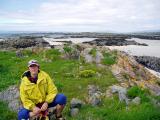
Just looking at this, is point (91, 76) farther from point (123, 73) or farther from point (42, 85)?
point (42, 85)

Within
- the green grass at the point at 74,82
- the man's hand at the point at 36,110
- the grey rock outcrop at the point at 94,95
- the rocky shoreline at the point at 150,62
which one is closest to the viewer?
the man's hand at the point at 36,110

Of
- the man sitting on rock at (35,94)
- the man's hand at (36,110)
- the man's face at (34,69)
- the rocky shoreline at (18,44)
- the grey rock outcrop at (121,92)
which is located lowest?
the rocky shoreline at (18,44)

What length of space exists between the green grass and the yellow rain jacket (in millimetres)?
1606

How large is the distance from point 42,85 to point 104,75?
8.80m

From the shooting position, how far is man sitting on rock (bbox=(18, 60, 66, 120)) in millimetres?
13750

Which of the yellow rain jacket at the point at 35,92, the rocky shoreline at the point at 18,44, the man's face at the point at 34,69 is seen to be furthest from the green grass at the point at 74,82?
the rocky shoreline at the point at 18,44

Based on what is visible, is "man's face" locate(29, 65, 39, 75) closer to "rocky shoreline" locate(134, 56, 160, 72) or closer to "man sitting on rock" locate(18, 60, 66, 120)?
"man sitting on rock" locate(18, 60, 66, 120)

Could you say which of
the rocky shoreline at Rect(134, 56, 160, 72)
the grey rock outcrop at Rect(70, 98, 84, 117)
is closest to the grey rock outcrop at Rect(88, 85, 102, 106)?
the grey rock outcrop at Rect(70, 98, 84, 117)

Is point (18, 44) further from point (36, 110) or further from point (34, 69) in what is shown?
point (36, 110)

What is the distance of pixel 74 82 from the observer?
20.6 metres

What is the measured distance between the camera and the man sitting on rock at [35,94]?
45.1 feet

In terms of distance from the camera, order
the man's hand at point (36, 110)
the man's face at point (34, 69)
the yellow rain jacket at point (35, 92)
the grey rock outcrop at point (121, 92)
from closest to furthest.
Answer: the man's hand at point (36, 110) < the man's face at point (34, 69) < the yellow rain jacket at point (35, 92) < the grey rock outcrop at point (121, 92)

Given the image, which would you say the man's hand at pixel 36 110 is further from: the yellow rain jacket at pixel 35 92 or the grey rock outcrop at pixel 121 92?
the grey rock outcrop at pixel 121 92

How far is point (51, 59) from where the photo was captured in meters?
27.1
